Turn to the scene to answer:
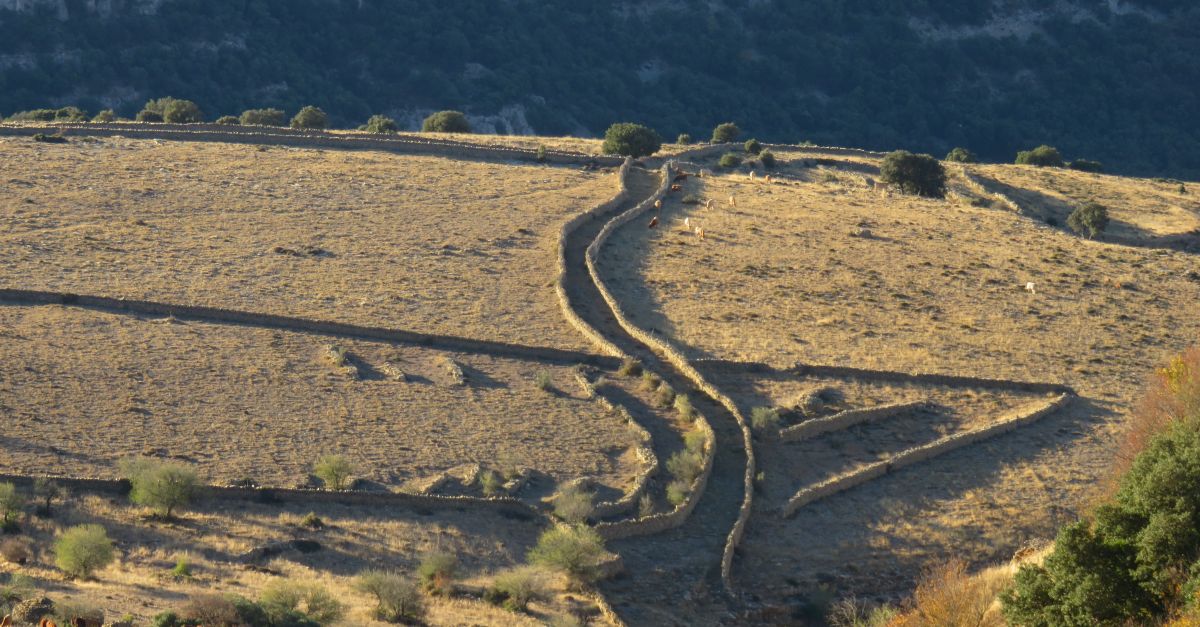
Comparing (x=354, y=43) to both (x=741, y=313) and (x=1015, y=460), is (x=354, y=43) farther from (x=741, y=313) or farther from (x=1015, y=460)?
(x=1015, y=460)

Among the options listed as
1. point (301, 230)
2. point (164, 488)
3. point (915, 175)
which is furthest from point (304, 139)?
point (164, 488)

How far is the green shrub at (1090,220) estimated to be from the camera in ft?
189

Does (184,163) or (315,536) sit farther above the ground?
(184,163)

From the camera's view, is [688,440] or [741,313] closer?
[688,440]

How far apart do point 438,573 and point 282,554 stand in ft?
9.57

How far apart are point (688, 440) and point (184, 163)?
96.0 ft

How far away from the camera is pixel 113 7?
113 metres

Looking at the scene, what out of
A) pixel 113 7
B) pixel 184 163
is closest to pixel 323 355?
pixel 184 163

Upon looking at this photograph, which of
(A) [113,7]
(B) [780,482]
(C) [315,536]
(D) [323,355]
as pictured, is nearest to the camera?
(C) [315,536]

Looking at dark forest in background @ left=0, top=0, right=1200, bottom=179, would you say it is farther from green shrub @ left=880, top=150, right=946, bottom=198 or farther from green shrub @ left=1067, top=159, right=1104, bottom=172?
green shrub @ left=880, top=150, right=946, bottom=198

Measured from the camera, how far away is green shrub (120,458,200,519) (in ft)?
102

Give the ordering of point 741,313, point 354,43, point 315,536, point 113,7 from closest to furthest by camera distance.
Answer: point 315,536 → point 741,313 → point 113,7 → point 354,43

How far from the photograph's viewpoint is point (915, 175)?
212 feet

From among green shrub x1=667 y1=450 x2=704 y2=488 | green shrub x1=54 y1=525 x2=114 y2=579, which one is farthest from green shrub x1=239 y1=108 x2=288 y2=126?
green shrub x1=54 y1=525 x2=114 y2=579
